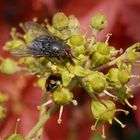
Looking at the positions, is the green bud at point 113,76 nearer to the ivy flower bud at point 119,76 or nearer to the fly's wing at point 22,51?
the ivy flower bud at point 119,76

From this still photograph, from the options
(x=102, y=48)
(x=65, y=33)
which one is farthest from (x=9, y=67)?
(x=102, y=48)

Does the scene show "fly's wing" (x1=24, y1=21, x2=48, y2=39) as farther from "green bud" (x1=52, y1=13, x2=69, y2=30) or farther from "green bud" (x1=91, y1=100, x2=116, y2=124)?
"green bud" (x1=91, y1=100, x2=116, y2=124)

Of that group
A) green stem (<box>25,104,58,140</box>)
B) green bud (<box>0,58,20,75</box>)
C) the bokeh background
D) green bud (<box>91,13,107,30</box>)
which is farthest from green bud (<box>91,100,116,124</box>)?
the bokeh background

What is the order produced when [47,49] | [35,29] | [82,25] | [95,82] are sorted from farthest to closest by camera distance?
[82,25] < [35,29] < [47,49] < [95,82]

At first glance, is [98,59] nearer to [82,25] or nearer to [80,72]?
[80,72]

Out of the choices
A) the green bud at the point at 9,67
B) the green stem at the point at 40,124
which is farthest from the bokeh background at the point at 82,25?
the green stem at the point at 40,124
